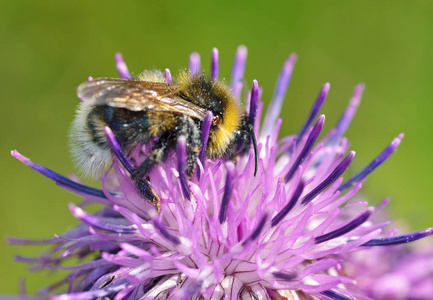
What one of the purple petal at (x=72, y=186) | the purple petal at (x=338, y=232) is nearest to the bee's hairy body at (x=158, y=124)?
the purple petal at (x=72, y=186)

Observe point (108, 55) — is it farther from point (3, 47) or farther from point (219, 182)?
point (219, 182)

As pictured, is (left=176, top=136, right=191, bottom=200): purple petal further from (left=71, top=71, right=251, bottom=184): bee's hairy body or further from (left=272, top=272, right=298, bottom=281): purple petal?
(left=272, top=272, right=298, bottom=281): purple petal

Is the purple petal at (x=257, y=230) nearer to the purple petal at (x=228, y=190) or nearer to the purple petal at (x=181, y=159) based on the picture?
the purple petal at (x=228, y=190)

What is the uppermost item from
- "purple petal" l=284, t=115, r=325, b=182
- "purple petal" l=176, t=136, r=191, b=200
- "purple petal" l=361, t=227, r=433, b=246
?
"purple petal" l=284, t=115, r=325, b=182

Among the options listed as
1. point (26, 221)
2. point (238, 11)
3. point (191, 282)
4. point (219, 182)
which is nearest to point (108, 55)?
point (238, 11)

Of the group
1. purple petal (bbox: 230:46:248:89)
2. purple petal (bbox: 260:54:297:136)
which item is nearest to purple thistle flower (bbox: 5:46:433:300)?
purple petal (bbox: 260:54:297:136)

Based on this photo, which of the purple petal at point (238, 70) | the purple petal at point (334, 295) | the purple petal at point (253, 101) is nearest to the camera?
the purple petal at point (334, 295)

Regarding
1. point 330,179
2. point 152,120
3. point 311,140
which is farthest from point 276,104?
point 152,120
